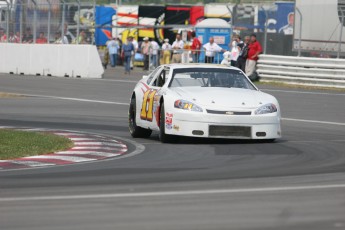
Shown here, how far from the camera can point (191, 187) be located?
10.4 m

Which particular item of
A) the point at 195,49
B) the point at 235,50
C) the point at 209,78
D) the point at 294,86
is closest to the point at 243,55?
the point at 235,50

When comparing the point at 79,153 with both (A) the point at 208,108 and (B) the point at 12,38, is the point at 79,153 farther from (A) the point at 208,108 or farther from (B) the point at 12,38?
(B) the point at 12,38

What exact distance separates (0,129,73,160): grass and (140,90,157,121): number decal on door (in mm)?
1378

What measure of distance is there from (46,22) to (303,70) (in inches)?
379

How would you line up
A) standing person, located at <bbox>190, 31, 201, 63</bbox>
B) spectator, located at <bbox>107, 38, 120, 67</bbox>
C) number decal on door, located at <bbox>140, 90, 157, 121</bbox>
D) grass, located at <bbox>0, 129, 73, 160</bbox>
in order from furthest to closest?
spectator, located at <bbox>107, 38, 120, 67</bbox> → standing person, located at <bbox>190, 31, 201, 63</bbox> → number decal on door, located at <bbox>140, 90, 157, 121</bbox> → grass, located at <bbox>0, 129, 73, 160</bbox>

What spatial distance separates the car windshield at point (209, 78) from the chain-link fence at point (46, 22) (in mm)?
21778

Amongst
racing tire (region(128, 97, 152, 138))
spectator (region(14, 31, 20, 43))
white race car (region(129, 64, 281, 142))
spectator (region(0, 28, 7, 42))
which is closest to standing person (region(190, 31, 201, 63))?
spectator (region(14, 31, 20, 43))

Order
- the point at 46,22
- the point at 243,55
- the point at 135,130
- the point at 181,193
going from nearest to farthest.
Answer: the point at 181,193 < the point at 135,130 < the point at 243,55 < the point at 46,22

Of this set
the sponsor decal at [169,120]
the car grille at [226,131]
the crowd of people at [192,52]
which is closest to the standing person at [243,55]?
the crowd of people at [192,52]

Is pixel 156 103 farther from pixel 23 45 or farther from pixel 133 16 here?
pixel 133 16

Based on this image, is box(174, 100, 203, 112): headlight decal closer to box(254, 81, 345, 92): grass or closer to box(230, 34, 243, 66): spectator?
box(254, 81, 345, 92): grass

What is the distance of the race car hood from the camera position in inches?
611

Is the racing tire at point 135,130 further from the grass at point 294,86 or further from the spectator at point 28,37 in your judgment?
the spectator at point 28,37

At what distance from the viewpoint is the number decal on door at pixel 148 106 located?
1659 cm
